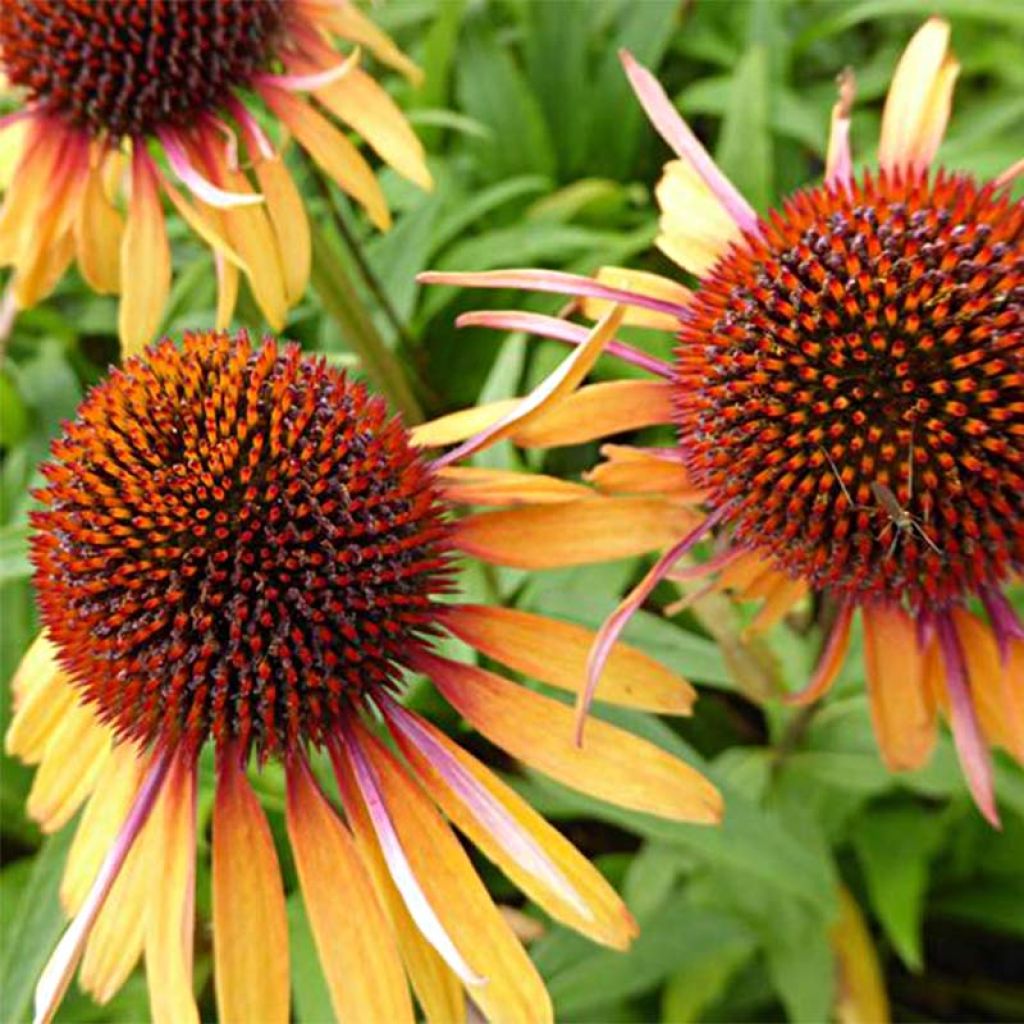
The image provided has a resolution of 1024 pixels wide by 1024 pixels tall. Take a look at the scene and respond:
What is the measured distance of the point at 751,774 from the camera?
5.08 ft

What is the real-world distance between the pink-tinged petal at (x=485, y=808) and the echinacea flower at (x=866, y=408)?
13 cm

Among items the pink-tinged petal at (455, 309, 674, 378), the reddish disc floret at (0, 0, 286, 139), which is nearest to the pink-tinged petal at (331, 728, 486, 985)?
the pink-tinged petal at (455, 309, 674, 378)

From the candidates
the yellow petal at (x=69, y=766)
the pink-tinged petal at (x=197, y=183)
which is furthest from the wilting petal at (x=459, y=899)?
the pink-tinged petal at (x=197, y=183)

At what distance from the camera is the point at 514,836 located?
3.30 ft

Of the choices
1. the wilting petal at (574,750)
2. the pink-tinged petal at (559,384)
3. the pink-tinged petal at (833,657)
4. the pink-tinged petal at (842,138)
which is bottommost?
the wilting petal at (574,750)

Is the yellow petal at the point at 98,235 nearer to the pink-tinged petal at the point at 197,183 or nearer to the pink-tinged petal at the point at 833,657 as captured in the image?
the pink-tinged petal at the point at 197,183

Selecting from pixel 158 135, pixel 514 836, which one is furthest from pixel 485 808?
pixel 158 135

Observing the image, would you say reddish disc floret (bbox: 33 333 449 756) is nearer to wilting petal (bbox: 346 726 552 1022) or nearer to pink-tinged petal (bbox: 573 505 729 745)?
wilting petal (bbox: 346 726 552 1022)

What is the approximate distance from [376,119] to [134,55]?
0.27 m

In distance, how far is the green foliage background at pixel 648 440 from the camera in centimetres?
145

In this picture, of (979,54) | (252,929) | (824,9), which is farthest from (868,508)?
(824,9)

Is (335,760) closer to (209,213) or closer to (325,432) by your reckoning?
(325,432)

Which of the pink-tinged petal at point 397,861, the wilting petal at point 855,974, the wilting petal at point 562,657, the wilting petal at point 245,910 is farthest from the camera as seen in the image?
the wilting petal at point 855,974

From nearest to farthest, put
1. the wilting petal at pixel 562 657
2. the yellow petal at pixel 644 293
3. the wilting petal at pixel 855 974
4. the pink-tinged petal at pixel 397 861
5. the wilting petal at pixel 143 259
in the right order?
the pink-tinged petal at pixel 397 861 → the wilting petal at pixel 562 657 → the yellow petal at pixel 644 293 → the wilting petal at pixel 143 259 → the wilting petal at pixel 855 974
